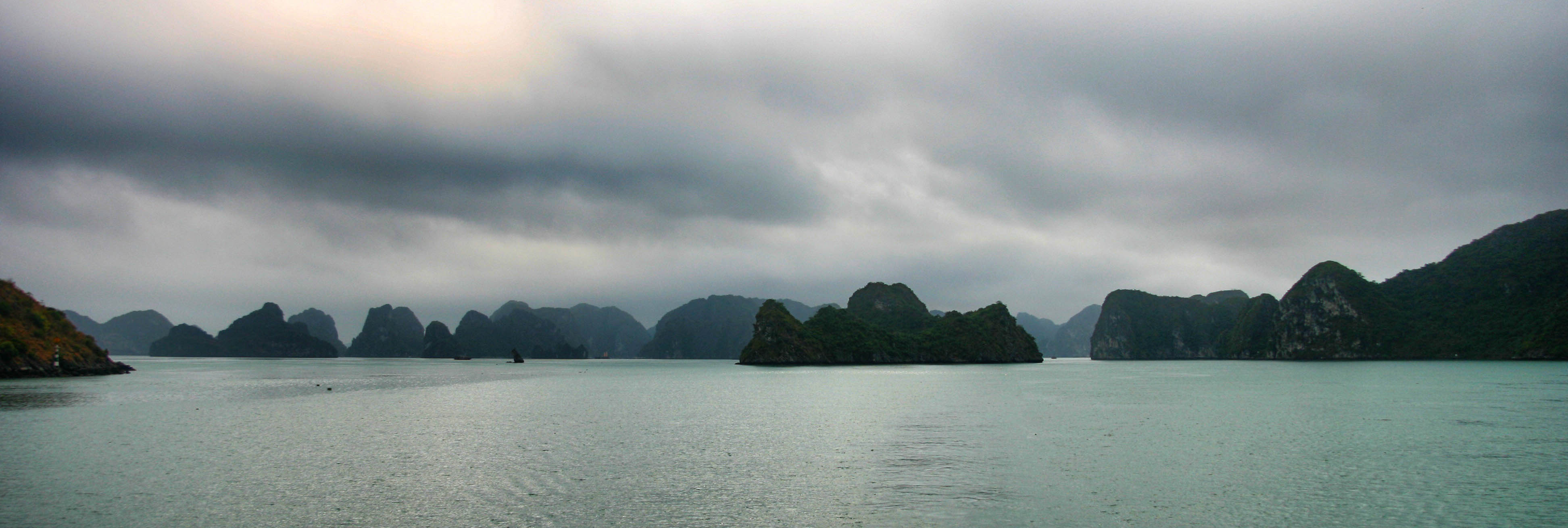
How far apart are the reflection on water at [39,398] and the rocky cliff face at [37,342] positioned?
28736 mm

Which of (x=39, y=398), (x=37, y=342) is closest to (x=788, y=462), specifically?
(x=39, y=398)

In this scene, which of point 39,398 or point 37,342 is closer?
point 39,398

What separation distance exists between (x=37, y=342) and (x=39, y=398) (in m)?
60.3

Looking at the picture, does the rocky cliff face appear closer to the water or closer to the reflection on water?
the reflection on water

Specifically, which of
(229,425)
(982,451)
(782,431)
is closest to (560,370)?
(229,425)

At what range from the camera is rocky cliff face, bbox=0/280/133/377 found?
10438 cm

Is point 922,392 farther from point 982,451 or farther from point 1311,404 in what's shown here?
point 982,451

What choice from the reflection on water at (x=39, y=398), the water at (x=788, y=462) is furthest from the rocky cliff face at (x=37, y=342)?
the water at (x=788, y=462)

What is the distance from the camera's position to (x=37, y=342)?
11188 cm

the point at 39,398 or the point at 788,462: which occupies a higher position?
the point at 39,398

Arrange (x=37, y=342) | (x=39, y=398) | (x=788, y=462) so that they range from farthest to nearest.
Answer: (x=37, y=342), (x=39, y=398), (x=788, y=462)

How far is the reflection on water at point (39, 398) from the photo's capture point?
60.9m

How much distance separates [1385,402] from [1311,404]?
8.07 meters

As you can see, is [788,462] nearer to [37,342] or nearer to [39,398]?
[39,398]
